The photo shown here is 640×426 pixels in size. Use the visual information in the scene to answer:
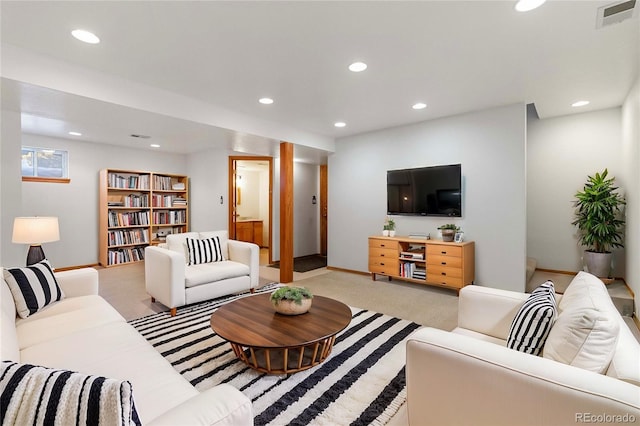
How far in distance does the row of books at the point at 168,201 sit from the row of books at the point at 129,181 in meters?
0.32

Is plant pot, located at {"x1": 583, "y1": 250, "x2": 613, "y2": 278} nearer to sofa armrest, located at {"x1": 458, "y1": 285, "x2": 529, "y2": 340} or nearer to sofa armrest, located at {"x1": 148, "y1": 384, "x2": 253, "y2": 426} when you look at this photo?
sofa armrest, located at {"x1": 458, "y1": 285, "x2": 529, "y2": 340}

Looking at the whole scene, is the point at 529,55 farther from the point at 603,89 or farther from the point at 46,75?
the point at 46,75

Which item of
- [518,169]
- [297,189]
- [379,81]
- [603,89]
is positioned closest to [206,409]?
[379,81]

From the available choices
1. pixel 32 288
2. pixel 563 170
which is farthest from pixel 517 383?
pixel 563 170

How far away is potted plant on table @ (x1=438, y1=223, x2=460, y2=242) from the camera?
4.10 metres

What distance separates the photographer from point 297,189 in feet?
22.9

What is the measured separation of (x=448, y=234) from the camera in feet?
13.5

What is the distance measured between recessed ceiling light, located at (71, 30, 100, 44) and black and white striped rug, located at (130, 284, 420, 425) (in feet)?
7.90

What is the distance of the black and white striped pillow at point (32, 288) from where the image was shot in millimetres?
2021

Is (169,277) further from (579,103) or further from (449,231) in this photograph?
(579,103)

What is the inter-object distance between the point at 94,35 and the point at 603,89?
4879 mm

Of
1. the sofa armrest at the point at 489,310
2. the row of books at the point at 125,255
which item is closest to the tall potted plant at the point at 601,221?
the sofa armrest at the point at 489,310

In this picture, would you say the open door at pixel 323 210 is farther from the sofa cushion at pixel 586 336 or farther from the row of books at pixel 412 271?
the sofa cushion at pixel 586 336

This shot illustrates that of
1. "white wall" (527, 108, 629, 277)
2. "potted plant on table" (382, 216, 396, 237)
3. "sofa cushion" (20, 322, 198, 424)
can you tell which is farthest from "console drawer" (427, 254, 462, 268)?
"sofa cushion" (20, 322, 198, 424)
